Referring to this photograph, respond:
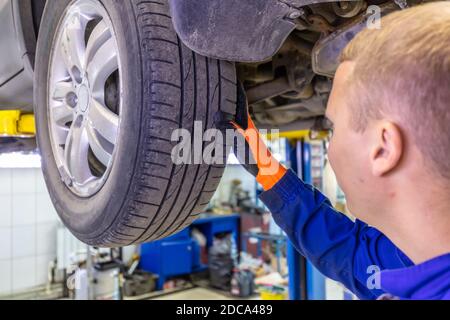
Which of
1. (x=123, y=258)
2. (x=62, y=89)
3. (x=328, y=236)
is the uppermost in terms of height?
(x=62, y=89)

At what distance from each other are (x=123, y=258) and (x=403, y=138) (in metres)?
5.49

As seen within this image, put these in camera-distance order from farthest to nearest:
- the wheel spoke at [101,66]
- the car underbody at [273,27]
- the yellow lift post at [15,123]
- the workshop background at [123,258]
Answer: the workshop background at [123,258], the yellow lift post at [15,123], the wheel spoke at [101,66], the car underbody at [273,27]

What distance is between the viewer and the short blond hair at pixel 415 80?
0.52 metres

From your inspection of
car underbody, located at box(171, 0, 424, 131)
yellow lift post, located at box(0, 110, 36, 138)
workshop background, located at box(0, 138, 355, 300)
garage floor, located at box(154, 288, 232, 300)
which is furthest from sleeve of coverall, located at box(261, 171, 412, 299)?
garage floor, located at box(154, 288, 232, 300)

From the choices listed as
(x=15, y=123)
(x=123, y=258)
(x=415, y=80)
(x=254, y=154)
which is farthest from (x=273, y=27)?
(x=123, y=258)

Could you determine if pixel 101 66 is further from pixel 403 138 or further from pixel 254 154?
pixel 403 138

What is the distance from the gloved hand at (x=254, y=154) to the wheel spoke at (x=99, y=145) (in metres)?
0.32

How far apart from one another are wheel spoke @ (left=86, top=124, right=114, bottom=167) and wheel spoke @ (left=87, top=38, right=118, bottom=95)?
10cm

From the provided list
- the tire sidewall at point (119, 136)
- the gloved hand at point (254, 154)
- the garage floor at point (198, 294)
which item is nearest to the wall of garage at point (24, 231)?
the garage floor at point (198, 294)

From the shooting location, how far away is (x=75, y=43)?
108 cm

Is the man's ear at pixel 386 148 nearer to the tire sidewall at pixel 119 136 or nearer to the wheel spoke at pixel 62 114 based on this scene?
the tire sidewall at pixel 119 136

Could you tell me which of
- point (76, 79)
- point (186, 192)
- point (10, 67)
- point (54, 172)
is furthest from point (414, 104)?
point (10, 67)

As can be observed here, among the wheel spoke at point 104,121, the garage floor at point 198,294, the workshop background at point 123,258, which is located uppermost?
the wheel spoke at point 104,121

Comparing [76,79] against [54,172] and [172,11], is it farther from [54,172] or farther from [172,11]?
[172,11]
